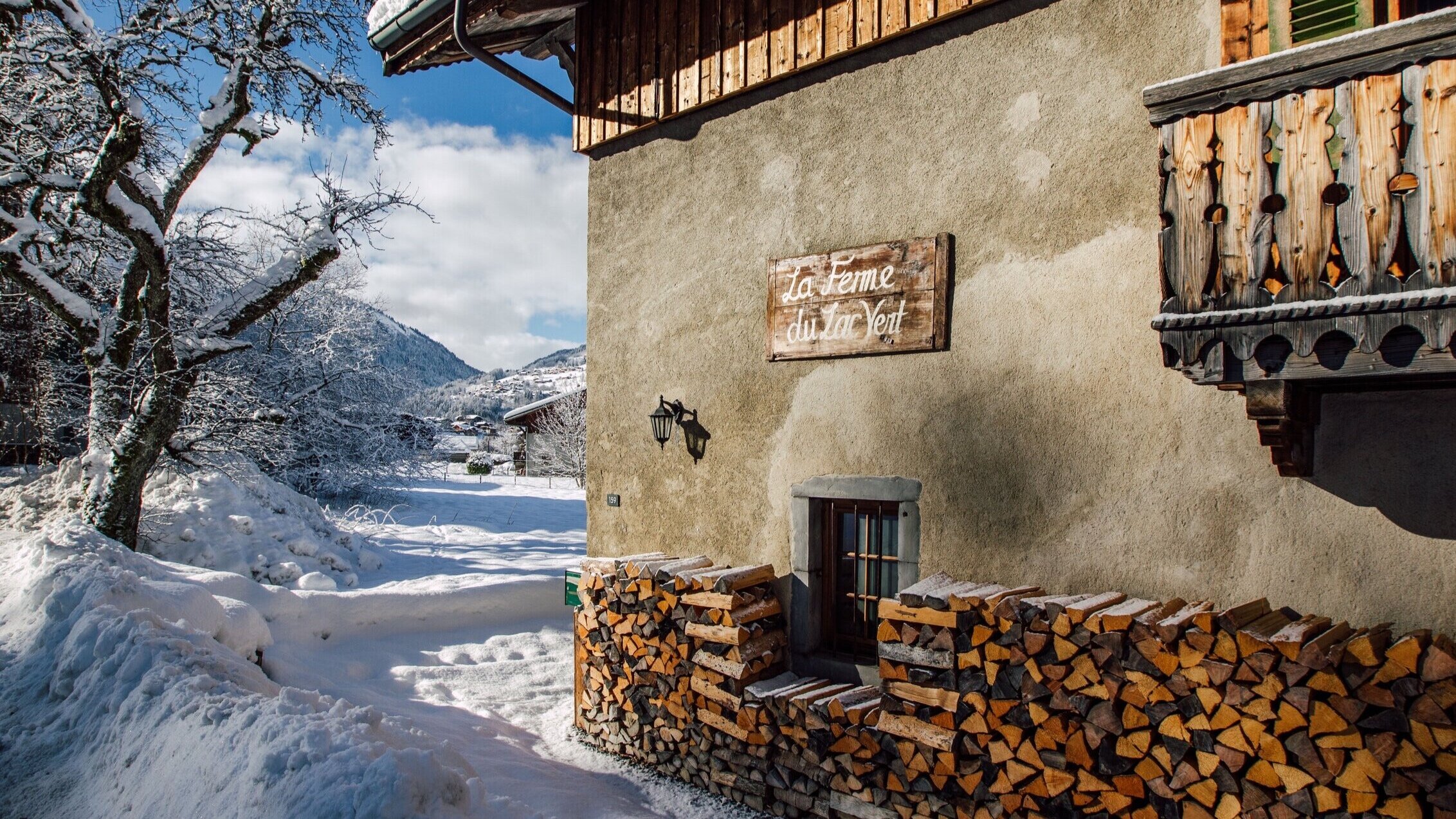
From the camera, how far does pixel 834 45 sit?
543 centimetres

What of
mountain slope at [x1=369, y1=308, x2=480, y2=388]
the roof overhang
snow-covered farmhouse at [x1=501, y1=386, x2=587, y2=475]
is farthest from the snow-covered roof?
mountain slope at [x1=369, y1=308, x2=480, y2=388]

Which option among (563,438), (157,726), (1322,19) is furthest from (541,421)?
(1322,19)

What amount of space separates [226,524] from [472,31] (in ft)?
26.1

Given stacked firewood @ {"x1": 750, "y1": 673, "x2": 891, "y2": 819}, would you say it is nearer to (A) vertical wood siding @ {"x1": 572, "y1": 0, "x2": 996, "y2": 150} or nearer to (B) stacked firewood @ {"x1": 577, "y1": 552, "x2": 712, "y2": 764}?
(B) stacked firewood @ {"x1": 577, "y1": 552, "x2": 712, "y2": 764}

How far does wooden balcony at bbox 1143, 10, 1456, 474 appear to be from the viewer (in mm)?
2797

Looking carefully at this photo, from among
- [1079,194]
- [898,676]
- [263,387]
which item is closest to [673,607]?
[898,676]

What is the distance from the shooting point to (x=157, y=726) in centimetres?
367

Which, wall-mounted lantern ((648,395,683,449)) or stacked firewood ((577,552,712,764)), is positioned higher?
wall-mounted lantern ((648,395,683,449))

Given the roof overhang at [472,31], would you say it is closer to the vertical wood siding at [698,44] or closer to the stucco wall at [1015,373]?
the vertical wood siding at [698,44]

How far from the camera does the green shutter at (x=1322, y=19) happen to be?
12.3 feet

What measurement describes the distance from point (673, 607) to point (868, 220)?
314 cm

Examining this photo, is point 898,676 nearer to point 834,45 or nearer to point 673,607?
point 673,607

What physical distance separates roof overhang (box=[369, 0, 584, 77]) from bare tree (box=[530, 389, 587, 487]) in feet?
77.3

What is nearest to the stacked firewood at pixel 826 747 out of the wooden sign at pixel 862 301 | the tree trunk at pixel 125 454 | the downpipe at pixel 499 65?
the wooden sign at pixel 862 301
